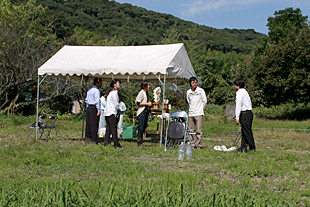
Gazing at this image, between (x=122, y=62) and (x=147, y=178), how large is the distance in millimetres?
5562

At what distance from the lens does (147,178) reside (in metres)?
5.61

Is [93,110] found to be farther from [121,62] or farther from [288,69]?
[288,69]

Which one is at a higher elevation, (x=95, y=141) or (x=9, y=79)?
(x=9, y=79)

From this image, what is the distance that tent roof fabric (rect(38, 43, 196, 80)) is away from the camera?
1003 centimetres

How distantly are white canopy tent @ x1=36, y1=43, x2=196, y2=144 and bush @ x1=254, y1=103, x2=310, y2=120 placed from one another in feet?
56.5

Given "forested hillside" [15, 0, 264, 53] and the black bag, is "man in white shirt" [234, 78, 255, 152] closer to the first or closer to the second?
the black bag

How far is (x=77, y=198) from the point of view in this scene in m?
3.72

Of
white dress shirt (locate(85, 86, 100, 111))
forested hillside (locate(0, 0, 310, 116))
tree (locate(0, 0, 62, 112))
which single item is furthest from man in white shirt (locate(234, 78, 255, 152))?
tree (locate(0, 0, 62, 112))

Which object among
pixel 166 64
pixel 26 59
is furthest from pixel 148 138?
pixel 26 59

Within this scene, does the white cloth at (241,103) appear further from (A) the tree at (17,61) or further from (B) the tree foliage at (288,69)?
A: (B) the tree foliage at (288,69)

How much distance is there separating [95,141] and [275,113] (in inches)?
861

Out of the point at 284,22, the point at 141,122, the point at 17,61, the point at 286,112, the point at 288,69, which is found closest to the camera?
the point at 141,122

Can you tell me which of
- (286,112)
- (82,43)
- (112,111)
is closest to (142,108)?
(112,111)

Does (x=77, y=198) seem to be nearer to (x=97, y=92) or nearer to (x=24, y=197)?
(x=24, y=197)
